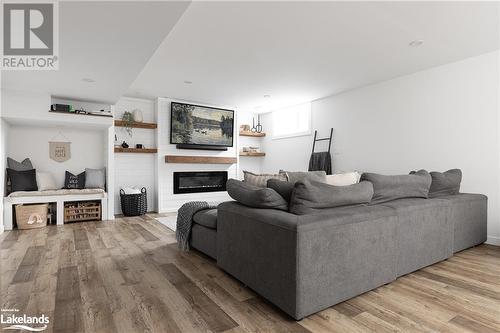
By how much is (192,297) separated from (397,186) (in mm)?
2132

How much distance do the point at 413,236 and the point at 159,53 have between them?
3.67 metres

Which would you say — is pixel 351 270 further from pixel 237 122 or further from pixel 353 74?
pixel 237 122

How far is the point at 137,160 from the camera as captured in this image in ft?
19.5

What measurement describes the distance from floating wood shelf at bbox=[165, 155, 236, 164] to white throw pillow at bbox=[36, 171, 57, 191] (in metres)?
2.07

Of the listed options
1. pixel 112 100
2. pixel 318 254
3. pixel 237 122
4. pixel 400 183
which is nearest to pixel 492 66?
pixel 400 183

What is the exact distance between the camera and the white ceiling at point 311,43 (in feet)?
8.68

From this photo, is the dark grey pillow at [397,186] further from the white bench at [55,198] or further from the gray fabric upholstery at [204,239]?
the white bench at [55,198]

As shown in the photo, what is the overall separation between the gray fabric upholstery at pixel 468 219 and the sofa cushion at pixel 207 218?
2.51m

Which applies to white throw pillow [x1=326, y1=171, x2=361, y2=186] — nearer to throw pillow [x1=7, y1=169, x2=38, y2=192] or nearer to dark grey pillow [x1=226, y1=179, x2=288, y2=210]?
dark grey pillow [x1=226, y1=179, x2=288, y2=210]

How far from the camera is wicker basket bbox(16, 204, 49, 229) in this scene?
Answer: 4.26 meters

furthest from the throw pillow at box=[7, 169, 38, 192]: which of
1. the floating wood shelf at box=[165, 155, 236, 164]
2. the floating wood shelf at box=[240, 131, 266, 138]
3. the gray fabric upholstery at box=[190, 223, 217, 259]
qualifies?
the floating wood shelf at box=[240, 131, 266, 138]

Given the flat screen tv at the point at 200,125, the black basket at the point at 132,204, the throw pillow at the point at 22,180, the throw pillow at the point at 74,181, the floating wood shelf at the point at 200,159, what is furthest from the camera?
the flat screen tv at the point at 200,125

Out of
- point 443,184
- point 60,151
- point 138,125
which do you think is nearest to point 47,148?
point 60,151

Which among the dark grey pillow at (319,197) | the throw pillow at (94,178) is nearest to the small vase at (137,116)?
the throw pillow at (94,178)
